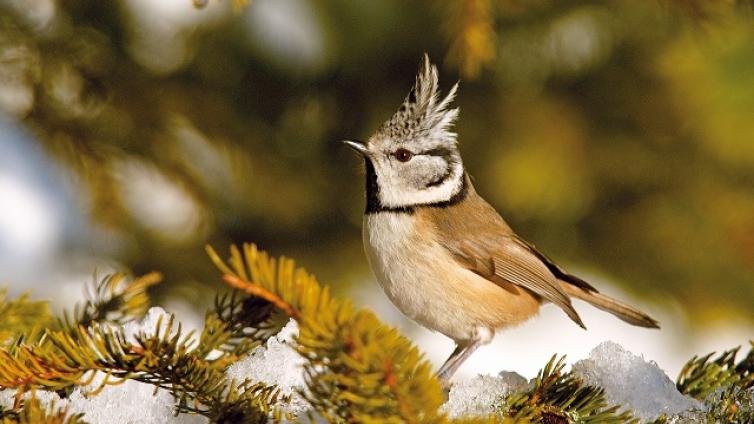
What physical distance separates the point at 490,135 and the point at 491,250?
1.39 m

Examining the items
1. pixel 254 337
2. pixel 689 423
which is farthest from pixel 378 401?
pixel 689 423

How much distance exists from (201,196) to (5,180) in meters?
1.30

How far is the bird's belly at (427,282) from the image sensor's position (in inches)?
95.3

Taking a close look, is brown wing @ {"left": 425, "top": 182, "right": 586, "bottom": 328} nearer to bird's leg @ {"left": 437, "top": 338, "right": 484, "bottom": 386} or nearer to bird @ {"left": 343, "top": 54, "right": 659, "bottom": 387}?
bird @ {"left": 343, "top": 54, "right": 659, "bottom": 387}

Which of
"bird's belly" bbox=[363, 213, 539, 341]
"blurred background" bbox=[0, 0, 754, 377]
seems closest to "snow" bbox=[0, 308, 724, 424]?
"bird's belly" bbox=[363, 213, 539, 341]

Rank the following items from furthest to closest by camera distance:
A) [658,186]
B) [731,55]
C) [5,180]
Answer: [5,180], [658,186], [731,55]

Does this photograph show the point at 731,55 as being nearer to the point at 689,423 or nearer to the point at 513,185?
the point at 513,185

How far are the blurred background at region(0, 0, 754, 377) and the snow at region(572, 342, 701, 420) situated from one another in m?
2.05

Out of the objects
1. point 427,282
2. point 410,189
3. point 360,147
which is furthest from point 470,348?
point 360,147

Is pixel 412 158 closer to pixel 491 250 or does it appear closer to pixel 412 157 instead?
pixel 412 157

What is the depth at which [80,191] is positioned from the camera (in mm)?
3492

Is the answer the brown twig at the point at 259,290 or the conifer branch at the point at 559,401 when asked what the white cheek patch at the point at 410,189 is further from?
the brown twig at the point at 259,290

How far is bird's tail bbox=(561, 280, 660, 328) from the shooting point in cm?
271

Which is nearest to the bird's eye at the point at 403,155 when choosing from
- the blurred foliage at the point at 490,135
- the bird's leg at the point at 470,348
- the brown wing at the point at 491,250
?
the brown wing at the point at 491,250
